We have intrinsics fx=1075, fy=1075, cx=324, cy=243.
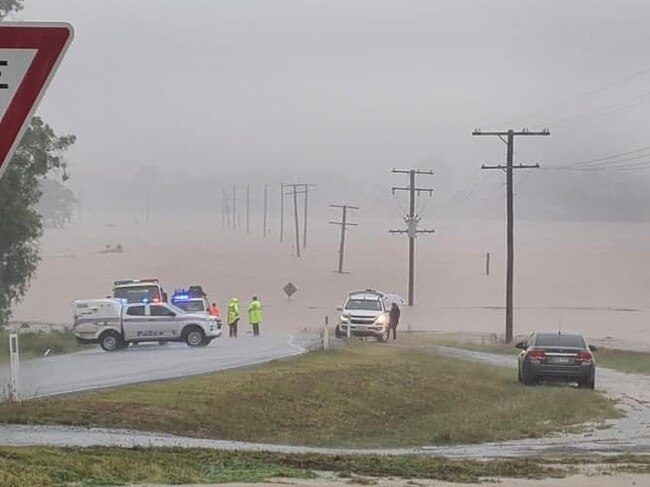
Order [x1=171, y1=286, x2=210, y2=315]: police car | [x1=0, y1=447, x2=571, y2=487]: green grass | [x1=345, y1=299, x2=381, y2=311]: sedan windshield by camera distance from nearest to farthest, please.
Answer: [x1=0, y1=447, x2=571, y2=487]: green grass → [x1=171, y1=286, x2=210, y2=315]: police car → [x1=345, y1=299, x2=381, y2=311]: sedan windshield

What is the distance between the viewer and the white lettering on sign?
3.85 m

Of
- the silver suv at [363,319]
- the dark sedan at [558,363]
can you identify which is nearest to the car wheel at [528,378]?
the dark sedan at [558,363]

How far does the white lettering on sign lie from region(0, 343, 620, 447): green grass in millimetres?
11766

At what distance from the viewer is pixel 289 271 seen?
122062 millimetres

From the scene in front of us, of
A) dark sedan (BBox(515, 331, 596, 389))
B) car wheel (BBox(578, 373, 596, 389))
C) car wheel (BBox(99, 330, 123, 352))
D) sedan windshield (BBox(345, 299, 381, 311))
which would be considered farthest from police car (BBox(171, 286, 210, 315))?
car wheel (BBox(578, 373, 596, 389))

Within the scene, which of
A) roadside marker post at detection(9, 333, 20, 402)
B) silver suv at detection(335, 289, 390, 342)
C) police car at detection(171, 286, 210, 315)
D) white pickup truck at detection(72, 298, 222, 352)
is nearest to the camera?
roadside marker post at detection(9, 333, 20, 402)

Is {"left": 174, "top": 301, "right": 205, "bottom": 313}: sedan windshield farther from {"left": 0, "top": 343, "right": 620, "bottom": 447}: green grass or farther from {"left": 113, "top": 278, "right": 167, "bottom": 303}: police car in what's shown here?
{"left": 0, "top": 343, "right": 620, "bottom": 447}: green grass

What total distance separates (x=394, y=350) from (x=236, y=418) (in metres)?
19.0

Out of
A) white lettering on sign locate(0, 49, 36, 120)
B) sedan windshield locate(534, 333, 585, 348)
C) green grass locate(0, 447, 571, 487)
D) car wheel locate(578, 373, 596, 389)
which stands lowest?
car wheel locate(578, 373, 596, 389)

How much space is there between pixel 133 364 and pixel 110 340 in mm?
8386

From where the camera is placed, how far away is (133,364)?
2691cm

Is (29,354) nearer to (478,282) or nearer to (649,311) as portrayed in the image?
(649,311)

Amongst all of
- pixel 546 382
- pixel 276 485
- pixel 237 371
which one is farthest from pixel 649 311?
pixel 276 485

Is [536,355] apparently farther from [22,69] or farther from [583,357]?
[22,69]
